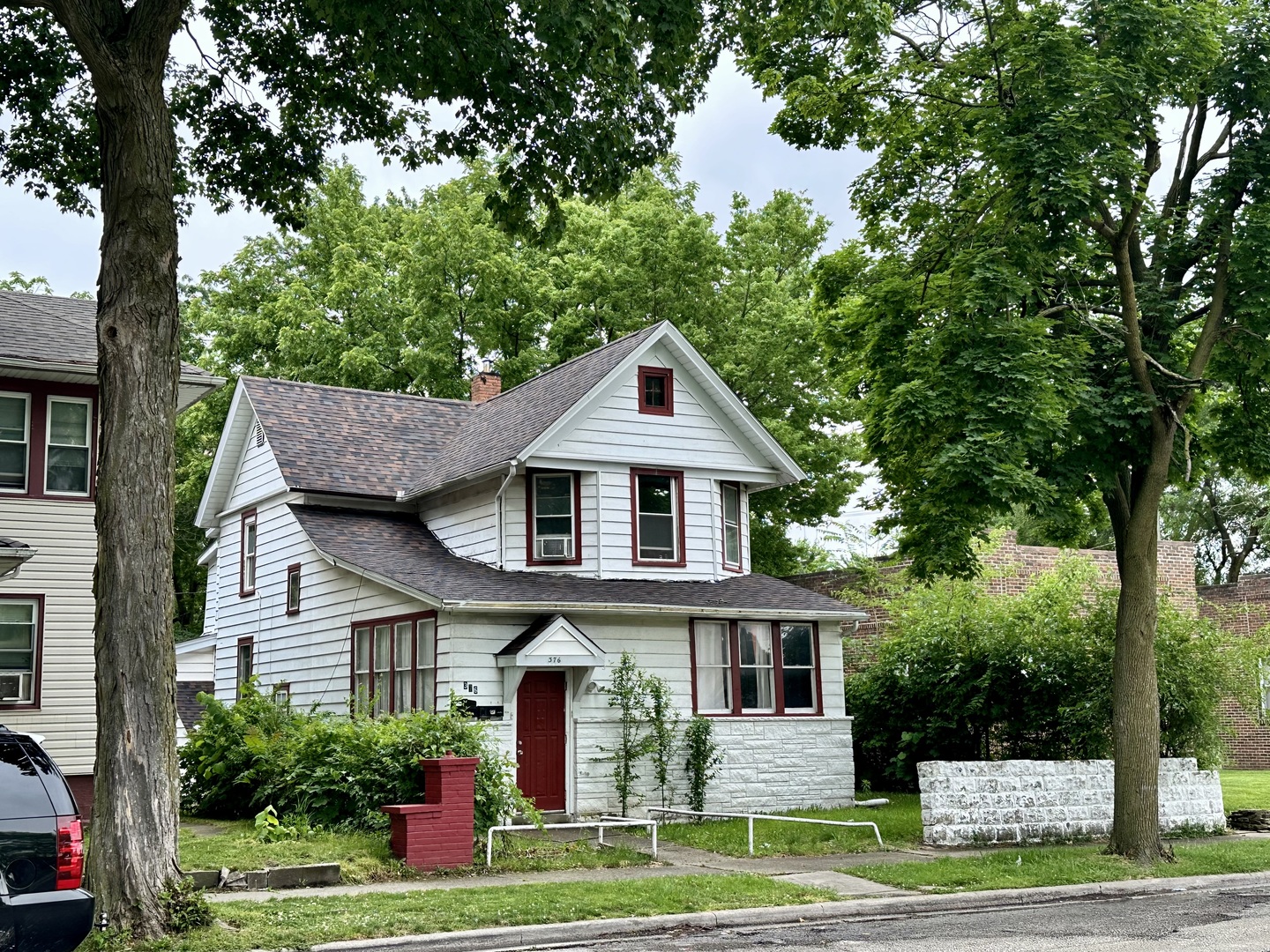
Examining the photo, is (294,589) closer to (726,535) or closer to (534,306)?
(726,535)

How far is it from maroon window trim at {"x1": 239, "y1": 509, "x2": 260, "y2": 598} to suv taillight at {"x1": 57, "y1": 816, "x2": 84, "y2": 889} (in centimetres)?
2019

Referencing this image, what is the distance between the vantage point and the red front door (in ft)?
71.7

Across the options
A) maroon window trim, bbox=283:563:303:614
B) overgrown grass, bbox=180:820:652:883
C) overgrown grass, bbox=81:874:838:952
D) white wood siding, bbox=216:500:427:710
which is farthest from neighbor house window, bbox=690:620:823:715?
overgrown grass, bbox=81:874:838:952

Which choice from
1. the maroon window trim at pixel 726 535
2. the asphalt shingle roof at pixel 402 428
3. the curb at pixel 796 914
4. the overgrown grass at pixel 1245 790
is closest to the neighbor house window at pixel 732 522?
the maroon window trim at pixel 726 535

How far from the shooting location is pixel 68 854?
8227mm

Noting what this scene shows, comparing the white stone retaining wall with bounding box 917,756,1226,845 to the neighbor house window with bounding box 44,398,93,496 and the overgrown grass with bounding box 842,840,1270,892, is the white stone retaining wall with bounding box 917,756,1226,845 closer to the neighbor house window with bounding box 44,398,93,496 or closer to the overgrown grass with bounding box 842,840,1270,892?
the overgrown grass with bounding box 842,840,1270,892

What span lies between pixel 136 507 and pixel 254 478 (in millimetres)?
17269

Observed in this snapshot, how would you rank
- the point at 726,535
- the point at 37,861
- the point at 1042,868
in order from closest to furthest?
the point at 37,861
the point at 1042,868
the point at 726,535

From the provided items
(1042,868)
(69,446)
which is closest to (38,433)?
(69,446)

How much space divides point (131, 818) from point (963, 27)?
14.7 meters

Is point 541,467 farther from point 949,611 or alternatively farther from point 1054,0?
point 1054,0

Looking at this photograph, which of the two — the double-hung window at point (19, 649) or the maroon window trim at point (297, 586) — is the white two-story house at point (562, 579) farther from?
the double-hung window at point (19, 649)

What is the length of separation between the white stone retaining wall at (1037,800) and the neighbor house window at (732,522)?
26.3ft

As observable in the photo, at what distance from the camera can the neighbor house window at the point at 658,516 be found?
24703mm
